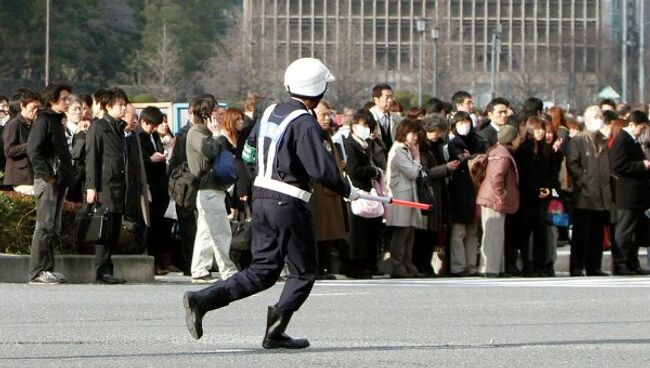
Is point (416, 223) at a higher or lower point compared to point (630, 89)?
lower

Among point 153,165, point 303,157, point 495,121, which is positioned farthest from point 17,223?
point 303,157

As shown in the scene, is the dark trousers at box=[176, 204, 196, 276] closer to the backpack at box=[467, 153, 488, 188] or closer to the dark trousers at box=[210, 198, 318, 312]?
the backpack at box=[467, 153, 488, 188]

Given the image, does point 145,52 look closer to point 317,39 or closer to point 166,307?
point 317,39

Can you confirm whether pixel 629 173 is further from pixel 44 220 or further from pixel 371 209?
pixel 44 220

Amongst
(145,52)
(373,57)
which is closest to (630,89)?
(145,52)

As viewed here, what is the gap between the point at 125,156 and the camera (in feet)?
55.1

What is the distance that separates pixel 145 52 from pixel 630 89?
28827 mm

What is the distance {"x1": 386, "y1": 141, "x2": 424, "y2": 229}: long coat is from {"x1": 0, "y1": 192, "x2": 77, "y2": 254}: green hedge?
11.1 ft

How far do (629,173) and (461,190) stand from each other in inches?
70.5

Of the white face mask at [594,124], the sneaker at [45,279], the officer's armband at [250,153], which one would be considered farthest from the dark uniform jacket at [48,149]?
the white face mask at [594,124]

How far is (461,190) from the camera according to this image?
19.8 m

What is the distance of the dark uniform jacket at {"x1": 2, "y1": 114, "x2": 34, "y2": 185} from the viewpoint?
57.2ft

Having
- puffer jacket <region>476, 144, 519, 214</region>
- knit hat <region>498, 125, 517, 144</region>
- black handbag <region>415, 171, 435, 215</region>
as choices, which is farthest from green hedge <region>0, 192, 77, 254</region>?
knit hat <region>498, 125, 517, 144</region>

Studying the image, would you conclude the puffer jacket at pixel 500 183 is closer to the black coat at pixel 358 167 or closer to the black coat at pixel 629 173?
the black coat at pixel 629 173
